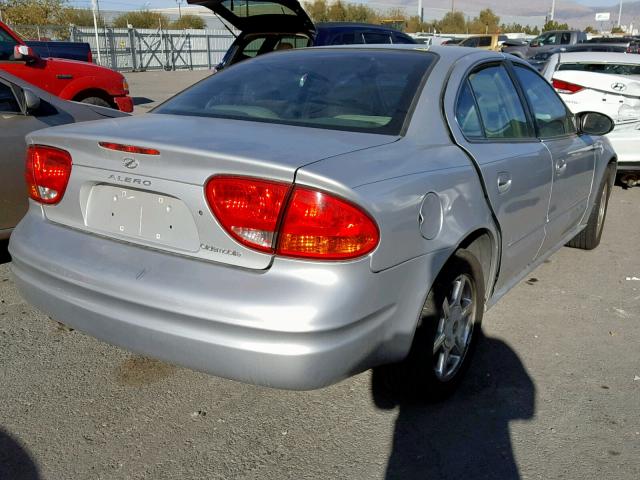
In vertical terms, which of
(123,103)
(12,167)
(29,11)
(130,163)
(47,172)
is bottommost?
(123,103)

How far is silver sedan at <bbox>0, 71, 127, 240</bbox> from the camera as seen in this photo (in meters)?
4.34

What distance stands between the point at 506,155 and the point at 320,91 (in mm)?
971

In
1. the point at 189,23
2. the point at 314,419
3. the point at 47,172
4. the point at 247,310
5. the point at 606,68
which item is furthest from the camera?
the point at 189,23

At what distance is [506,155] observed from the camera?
3.22 m

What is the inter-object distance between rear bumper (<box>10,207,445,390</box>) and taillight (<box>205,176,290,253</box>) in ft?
0.36

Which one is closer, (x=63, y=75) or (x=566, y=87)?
(x=566, y=87)

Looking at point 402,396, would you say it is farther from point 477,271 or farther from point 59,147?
point 59,147

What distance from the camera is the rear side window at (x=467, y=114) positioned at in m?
3.06

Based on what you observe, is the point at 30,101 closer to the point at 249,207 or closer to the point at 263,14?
the point at 249,207

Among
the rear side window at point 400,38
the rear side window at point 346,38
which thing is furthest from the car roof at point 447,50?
the rear side window at point 400,38

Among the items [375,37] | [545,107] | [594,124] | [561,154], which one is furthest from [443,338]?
[375,37]

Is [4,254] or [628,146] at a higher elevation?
[628,146]

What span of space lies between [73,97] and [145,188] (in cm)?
707

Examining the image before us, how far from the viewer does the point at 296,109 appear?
3.03 m
